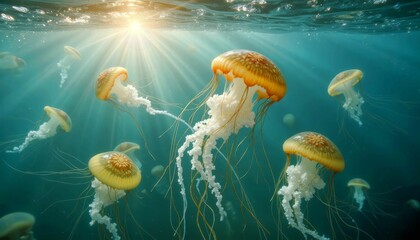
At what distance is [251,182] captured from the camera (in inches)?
498

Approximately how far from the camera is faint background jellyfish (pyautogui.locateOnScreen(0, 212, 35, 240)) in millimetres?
4680

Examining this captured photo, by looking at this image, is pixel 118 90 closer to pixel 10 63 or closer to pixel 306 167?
pixel 306 167

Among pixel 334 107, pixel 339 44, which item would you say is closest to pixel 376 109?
pixel 334 107

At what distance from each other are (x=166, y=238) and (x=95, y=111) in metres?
8.79

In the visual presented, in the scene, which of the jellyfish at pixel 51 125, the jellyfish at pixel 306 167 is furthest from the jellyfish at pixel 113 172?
the jellyfish at pixel 51 125

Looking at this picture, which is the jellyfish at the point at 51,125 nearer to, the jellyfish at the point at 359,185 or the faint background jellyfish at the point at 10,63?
the faint background jellyfish at the point at 10,63

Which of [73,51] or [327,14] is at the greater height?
[327,14]

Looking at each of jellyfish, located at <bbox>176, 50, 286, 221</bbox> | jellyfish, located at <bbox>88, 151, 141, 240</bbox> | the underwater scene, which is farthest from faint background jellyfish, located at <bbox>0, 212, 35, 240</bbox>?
jellyfish, located at <bbox>176, 50, 286, 221</bbox>

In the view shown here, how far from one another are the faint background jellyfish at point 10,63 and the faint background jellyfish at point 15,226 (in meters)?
9.87

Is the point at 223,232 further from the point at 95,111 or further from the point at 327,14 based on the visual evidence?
the point at 95,111

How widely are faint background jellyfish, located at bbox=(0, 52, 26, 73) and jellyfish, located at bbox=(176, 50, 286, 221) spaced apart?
12.5 m

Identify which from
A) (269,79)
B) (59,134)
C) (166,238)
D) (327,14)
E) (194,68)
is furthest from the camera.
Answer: (194,68)

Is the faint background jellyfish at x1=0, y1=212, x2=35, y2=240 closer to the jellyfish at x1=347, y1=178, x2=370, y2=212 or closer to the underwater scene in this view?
the underwater scene

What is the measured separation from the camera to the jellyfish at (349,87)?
6747mm
